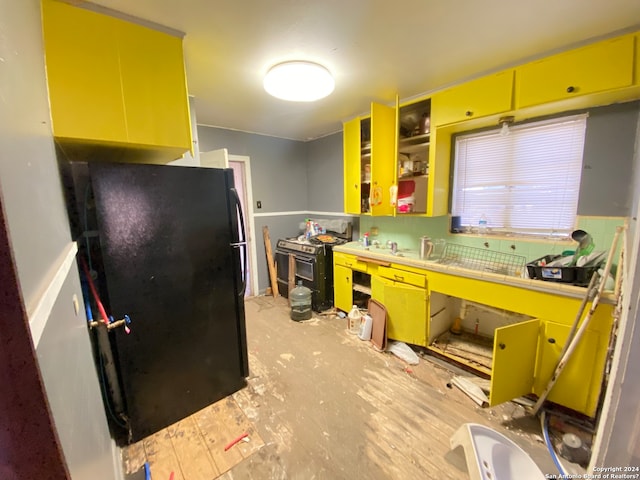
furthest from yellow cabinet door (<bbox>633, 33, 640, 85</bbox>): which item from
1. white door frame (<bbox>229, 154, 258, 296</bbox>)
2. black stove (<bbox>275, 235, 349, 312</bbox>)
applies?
white door frame (<bbox>229, 154, 258, 296</bbox>)

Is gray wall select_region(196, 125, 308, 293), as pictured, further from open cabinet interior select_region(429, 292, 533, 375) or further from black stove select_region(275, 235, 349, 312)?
open cabinet interior select_region(429, 292, 533, 375)

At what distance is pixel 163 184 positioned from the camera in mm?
1519

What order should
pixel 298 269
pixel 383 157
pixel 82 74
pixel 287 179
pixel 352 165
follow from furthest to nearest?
pixel 287 179 → pixel 298 269 → pixel 352 165 → pixel 383 157 → pixel 82 74

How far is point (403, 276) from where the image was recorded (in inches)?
95.8

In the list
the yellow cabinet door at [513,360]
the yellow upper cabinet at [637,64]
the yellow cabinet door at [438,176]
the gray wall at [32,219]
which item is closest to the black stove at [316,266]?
the yellow cabinet door at [438,176]

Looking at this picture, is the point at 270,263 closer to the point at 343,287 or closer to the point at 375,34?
the point at 343,287

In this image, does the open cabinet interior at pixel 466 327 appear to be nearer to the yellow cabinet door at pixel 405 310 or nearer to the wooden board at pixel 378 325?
the yellow cabinet door at pixel 405 310

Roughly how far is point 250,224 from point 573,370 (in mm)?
3546

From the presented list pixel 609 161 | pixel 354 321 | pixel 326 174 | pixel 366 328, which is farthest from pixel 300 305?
pixel 609 161

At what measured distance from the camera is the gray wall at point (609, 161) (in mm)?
1692

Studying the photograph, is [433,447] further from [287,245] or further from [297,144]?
[297,144]

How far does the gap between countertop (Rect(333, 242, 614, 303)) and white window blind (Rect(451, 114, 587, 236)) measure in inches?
24.5

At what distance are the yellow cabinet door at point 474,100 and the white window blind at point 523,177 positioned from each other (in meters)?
0.38

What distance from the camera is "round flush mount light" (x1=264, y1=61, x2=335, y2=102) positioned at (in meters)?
1.82
